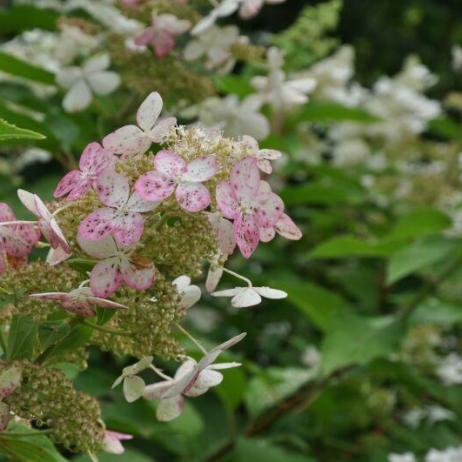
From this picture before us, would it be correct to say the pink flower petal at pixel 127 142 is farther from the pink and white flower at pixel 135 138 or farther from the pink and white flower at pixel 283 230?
the pink and white flower at pixel 283 230

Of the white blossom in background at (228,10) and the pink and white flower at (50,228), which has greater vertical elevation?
the pink and white flower at (50,228)

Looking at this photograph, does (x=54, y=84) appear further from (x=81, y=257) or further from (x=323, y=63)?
(x=323, y=63)

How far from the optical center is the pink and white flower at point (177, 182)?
99 cm

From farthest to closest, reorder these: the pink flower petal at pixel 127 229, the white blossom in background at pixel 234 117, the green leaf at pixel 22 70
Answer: the white blossom in background at pixel 234 117 → the green leaf at pixel 22 70 → the pink flower petal at pixel 127 229

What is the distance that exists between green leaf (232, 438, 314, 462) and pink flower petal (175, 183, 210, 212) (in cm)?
135

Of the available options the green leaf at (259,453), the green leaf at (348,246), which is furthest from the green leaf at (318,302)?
the green leaf at (259,453)

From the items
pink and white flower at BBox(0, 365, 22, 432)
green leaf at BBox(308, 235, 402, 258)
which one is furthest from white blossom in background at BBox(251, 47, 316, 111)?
pink and white flower at BBox(0, 365, 22, 432)

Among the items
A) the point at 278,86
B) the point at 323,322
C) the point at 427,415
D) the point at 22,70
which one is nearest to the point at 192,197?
the point at 22,70

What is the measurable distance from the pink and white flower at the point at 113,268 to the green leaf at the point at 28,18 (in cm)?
177

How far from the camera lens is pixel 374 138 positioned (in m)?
3.92

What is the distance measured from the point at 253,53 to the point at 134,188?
1.22 metres

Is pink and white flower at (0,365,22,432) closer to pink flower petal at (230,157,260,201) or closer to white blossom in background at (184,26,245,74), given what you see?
pink flower petal at (230,157,260,201)

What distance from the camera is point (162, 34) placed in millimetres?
1993

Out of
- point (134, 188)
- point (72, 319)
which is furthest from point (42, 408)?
point (134, 188)
